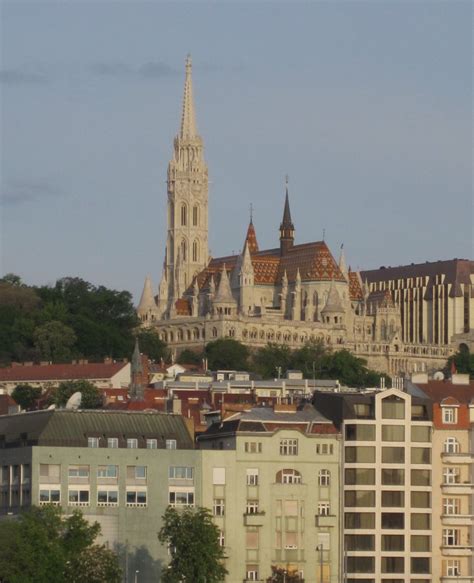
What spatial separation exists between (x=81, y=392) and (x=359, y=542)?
183 feet

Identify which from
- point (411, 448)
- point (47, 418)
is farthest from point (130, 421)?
point (411, 448)

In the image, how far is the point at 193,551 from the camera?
376 feet

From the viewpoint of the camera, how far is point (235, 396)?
15900 centimetres

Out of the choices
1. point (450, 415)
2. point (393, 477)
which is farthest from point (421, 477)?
point (450, 415)

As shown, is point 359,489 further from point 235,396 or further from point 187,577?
point 235,396

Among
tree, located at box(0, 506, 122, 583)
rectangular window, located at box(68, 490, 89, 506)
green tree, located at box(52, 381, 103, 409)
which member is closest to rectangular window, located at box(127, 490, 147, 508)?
rectangular window, located at box(68, 490, 89, 506)

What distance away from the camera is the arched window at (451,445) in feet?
415

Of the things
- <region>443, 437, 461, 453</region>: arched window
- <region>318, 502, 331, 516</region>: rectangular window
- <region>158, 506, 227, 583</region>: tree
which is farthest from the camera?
<region>443, 437, 461, 453</region>: arched window

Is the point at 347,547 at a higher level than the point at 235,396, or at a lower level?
lower

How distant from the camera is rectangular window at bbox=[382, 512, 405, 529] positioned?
406 feet

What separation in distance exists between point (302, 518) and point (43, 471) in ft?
37.1

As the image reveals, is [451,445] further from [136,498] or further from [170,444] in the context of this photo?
[136,498]

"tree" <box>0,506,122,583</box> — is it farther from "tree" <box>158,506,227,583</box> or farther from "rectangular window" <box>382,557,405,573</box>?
"rectangular window" <box>382,557,405,573</box>

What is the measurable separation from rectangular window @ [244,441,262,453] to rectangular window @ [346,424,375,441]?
4220 millimetres
